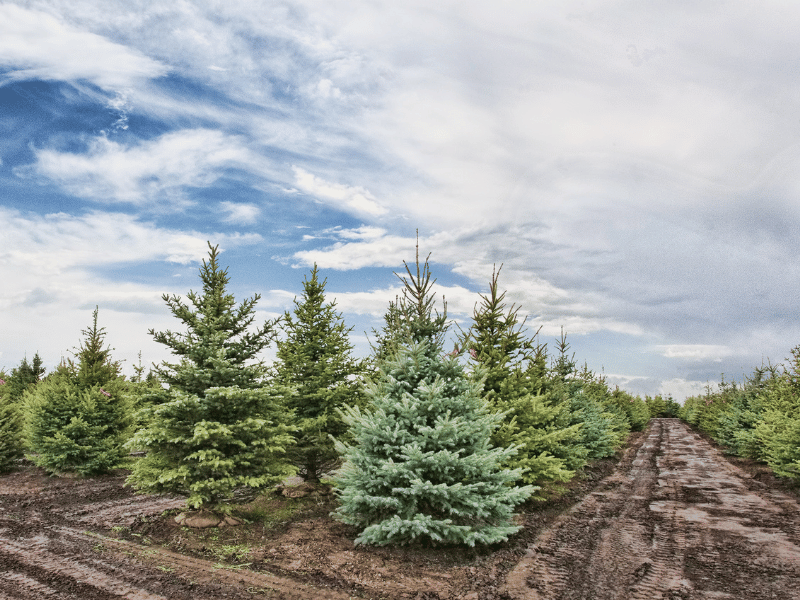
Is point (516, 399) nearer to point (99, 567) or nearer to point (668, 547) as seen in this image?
point (668, 547)

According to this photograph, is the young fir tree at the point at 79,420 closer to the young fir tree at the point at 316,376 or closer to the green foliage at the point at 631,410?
the young fir tree at the point at 316,376

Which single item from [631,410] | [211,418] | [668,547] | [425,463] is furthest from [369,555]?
[631,410]

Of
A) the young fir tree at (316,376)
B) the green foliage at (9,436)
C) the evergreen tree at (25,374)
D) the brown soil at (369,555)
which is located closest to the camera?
the brown soil at (369,555)

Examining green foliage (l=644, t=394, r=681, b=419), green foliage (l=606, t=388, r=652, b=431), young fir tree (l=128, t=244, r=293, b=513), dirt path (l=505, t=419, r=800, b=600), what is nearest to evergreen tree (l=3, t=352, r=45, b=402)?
young fir tree (l=128, t=244, r=293, b=513)

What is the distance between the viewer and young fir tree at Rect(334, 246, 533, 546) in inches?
321

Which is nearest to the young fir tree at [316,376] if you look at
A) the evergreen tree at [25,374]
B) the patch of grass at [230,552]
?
the patch of grass at [230,552]

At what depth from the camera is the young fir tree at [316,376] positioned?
1323 centimetres

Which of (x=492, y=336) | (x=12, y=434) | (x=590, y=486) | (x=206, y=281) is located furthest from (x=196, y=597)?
(x=12, y=434)

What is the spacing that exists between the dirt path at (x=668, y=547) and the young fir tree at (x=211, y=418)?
5787 mm

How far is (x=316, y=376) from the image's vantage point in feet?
44.9

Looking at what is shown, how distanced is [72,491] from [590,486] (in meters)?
17.5

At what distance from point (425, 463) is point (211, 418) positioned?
506 cm

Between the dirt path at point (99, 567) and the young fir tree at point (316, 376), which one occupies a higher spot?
the young fir tree at point (316, 376)

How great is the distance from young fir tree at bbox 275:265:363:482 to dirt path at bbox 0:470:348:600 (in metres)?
4.12
